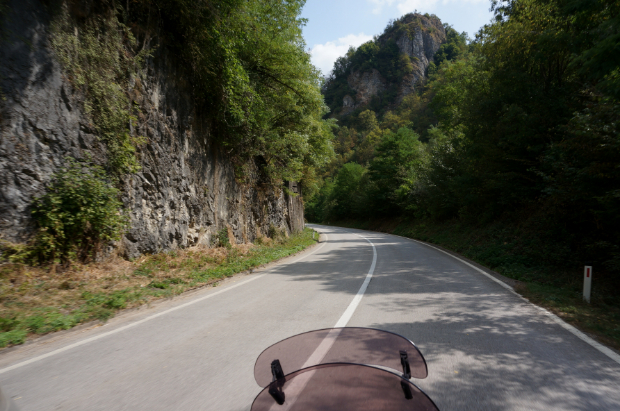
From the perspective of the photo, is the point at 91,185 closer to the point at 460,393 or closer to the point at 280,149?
the point at 460,393

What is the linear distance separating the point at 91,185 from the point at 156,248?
308 centimetres

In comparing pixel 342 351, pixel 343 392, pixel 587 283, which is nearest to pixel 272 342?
pixel 342 351

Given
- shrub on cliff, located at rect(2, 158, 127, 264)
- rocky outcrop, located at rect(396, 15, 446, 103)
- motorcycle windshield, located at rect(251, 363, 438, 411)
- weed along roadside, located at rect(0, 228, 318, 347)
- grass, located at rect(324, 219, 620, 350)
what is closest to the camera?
motorcycle windshield, located at rect(251, 363, 438, 411)

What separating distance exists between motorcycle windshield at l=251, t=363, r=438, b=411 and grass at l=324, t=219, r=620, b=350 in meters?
4.30

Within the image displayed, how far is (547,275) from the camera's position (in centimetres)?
937

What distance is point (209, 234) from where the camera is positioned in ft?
43.5

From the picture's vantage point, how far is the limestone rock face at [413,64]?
4380 inches

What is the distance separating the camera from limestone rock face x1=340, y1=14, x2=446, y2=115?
365 ft

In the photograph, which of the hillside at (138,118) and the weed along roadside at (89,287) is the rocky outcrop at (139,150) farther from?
the weed along roadside at (89,287)

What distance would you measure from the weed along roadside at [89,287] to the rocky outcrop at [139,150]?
81cm

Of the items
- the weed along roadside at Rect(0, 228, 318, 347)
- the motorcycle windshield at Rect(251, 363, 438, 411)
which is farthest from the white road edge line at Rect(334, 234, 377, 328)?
the weed along roadside at Rect(0, 228, 318, 347)

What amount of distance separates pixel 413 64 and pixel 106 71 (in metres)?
120

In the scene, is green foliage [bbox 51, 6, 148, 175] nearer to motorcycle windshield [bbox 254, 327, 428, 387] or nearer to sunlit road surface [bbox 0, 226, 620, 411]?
sunlit road surface [bbox 0, 226, 620, 411]

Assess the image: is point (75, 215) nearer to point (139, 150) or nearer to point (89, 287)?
point (89, 287)
